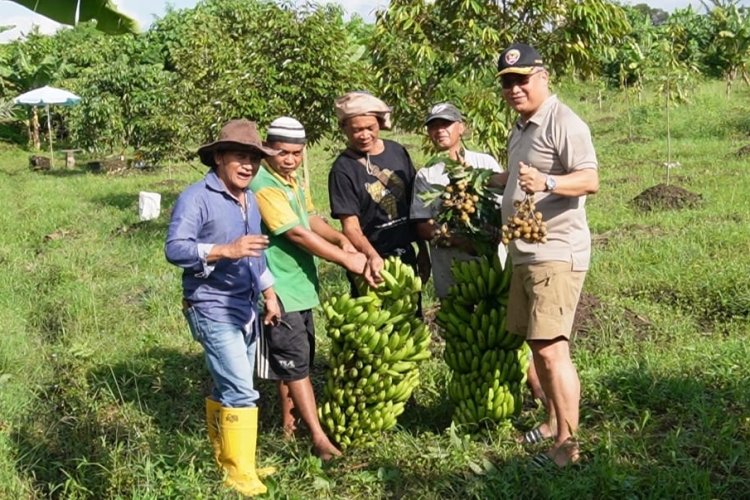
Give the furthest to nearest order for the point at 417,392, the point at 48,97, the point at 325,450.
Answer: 1. the point at 48,97
2. the point at 417,392
3. the point at 325,450

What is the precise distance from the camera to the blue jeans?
4227 mm

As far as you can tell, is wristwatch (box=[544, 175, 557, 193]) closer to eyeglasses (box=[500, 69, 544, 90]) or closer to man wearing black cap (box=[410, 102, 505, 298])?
eyeglasses (box=[500, 69, 544, 90])

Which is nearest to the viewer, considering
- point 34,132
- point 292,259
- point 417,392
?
point 292,259

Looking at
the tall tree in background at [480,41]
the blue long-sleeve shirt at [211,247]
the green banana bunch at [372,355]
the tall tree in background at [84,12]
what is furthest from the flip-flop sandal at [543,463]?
the tall tree in background at [480,41]

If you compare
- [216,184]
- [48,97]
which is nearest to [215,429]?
[216,184]

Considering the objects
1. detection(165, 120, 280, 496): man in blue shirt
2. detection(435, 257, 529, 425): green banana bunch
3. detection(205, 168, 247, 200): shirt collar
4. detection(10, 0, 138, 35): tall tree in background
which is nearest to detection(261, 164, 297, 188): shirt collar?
detection(165, 120, 280, 496): man in blue shirt

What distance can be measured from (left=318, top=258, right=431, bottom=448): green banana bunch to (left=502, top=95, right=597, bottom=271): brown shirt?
75 centimetres

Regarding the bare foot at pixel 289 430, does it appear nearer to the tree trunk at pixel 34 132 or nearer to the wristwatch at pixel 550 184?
the wristwatch at pixel 550 184

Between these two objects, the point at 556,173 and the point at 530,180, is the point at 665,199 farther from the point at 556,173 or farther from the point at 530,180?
the point at 530,180

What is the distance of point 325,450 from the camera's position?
183 inches

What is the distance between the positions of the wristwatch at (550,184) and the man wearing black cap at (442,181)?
2.72 feet

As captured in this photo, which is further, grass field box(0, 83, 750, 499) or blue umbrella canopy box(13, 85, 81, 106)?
blue umbrella canopy box(13, 85, 81, 106)

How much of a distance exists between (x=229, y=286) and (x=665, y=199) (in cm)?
828

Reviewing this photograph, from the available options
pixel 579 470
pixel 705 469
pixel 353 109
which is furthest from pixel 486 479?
pixel 353 109
